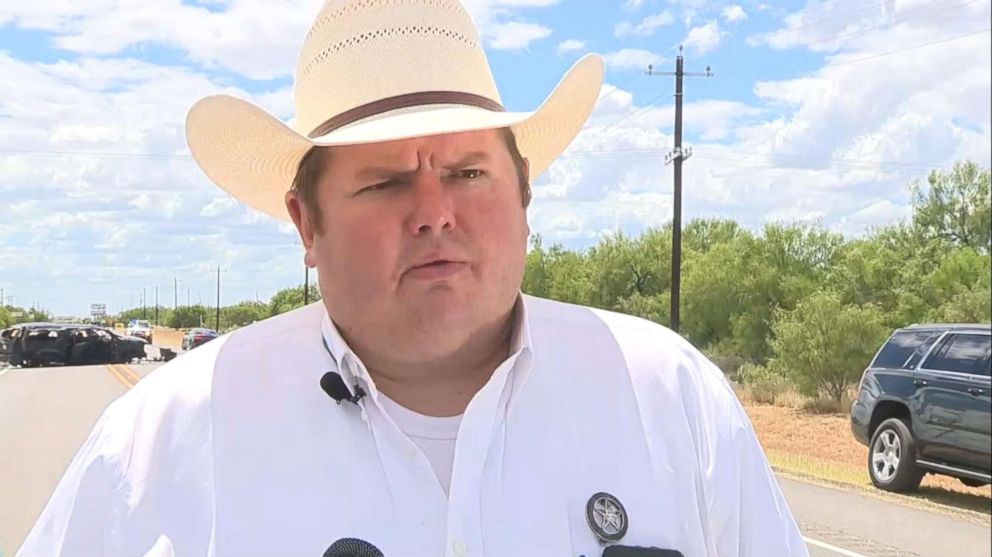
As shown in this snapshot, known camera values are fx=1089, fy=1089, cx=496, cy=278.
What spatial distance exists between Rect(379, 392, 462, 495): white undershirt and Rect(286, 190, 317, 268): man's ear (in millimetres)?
261

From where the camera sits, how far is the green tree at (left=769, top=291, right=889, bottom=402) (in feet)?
11.4

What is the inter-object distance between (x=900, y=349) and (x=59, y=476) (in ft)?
25.4

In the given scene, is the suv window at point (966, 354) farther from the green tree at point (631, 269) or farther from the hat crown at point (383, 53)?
the green tree at point (631, 269)

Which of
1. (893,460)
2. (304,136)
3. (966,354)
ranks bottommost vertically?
(893,460)

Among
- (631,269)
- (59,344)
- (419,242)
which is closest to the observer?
(419,242)

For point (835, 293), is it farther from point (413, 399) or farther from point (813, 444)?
point (413, 399)

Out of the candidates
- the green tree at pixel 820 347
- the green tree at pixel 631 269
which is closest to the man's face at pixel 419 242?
the green tree at pixel 820 347

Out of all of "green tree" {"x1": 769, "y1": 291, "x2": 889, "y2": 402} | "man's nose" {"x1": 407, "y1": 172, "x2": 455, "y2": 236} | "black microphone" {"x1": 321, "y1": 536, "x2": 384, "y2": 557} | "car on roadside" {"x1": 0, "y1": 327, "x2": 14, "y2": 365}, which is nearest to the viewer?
"black microphone" {"x1": 321, "y1": 536, "x2": 384, "y2": 557}

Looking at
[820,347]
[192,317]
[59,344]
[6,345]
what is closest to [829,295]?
[820,347]

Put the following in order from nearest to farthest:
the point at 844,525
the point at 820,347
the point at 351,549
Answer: the point at 351,549 < the point at 820,347 < the point at 844,525

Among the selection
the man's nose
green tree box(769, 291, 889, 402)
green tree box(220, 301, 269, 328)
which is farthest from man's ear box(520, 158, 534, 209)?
green tree box(220, 301, 269, 328)

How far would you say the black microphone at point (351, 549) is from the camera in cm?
148

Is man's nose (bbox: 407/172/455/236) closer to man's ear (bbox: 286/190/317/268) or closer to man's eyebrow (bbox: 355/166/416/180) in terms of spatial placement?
man's eyebrow (bbox: 355/166/416/180)

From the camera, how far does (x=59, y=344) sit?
25.6 ft
